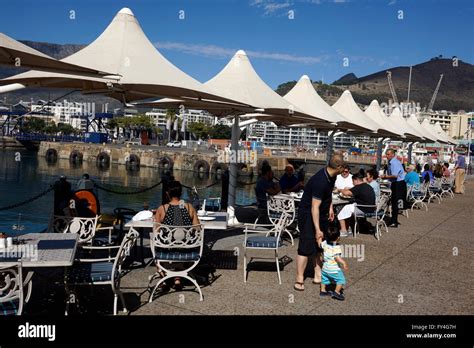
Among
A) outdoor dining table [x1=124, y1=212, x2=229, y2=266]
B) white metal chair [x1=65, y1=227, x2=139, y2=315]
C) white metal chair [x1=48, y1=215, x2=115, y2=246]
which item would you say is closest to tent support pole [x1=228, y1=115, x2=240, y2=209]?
outdoor dining table [x1=124, y1=212, x2=229, y2=266]

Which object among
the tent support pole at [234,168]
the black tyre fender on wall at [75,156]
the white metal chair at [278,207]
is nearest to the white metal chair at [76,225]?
the white metal chair at [278,207]

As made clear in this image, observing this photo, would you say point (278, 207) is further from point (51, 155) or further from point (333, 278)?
point (51, 155)

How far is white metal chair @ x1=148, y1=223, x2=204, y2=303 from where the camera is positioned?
553 cm

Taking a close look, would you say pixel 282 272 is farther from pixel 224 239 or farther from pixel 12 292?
pixel 12 292

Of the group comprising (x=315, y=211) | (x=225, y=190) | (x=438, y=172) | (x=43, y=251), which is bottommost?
(x=438, y=172)

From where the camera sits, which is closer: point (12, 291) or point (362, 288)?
point (12, 291)

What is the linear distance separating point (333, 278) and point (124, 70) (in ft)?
13.1

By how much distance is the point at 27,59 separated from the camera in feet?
16.5

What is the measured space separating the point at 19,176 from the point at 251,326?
43.4 metres

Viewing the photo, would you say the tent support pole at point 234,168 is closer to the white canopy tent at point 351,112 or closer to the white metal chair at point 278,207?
the white metal chair at point 278,207

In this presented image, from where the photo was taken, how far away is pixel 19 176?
1714 inches

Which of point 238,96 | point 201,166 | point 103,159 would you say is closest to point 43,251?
point 238,96

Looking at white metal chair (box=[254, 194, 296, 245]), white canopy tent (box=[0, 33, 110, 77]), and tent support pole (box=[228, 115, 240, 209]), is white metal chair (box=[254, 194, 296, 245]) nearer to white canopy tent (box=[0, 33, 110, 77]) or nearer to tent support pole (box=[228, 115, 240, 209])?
tent support pole (box=[228, 115, 240, 209])

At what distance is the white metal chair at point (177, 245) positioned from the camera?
18.1 feet
